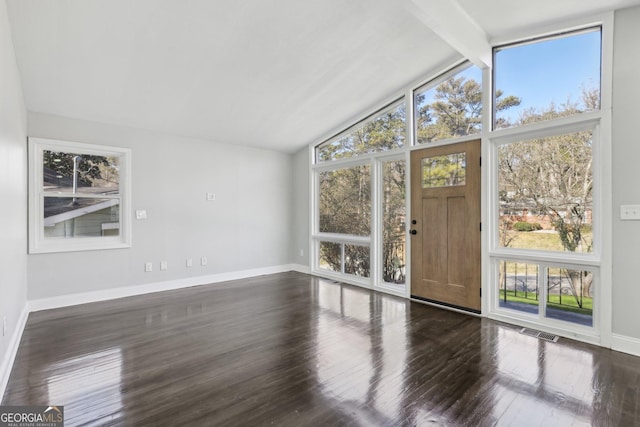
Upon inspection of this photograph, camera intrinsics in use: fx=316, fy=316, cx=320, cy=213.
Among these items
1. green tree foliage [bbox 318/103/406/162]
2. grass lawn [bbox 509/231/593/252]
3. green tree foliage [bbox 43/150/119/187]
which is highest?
green tree foliage [bbox 318/103/406/162]

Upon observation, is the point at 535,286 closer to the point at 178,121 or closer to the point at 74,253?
the point at 178,121

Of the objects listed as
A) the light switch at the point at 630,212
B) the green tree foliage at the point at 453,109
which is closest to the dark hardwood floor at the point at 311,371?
the light switch at the point at 630,212

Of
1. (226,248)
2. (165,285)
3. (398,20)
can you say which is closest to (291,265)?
(226,248)

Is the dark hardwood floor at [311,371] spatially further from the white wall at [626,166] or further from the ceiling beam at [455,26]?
the ceiling beam at [455,26]

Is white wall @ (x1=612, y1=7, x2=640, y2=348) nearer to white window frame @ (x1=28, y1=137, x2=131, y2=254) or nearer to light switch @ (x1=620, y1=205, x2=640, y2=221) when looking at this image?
light switch @ (x1=620, y1=205, x2=640, y2=221)

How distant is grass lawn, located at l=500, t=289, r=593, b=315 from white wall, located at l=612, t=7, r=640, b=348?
0.78 feet

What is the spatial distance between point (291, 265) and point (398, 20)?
4737 millimetres

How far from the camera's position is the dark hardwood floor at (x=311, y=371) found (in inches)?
76.9

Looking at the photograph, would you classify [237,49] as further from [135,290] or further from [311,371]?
[135,290]

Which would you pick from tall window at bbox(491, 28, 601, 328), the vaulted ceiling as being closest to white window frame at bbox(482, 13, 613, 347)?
tall window at bbox(491, 28, 601, 328)

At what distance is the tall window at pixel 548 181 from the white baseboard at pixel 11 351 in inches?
177

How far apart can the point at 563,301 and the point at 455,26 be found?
2945mm
